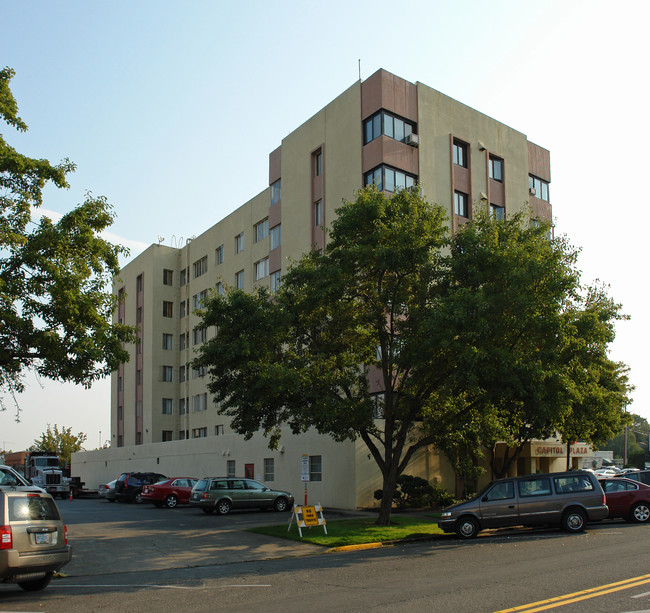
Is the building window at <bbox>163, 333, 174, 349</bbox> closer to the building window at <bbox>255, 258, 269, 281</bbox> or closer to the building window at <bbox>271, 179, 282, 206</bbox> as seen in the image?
the building window at <bbox>255, 258, 269, 281</bbox>

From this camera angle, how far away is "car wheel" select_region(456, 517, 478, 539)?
19.8m

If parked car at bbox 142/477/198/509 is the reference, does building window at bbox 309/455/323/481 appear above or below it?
above

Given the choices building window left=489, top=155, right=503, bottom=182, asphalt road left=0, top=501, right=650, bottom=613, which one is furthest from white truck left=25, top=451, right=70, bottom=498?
building window left=489, top=155, right=503, bottom=182

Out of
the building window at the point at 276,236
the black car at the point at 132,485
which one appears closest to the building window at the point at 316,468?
the black car at the point at 132,485

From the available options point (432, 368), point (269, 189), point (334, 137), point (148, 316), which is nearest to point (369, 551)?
point (432, 368)

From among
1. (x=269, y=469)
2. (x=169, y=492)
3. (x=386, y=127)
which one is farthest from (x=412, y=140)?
(x=169, y=492)

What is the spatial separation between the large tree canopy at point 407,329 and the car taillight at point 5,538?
9.39 meters

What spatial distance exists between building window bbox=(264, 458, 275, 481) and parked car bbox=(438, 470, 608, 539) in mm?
16677

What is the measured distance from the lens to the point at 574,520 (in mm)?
19812

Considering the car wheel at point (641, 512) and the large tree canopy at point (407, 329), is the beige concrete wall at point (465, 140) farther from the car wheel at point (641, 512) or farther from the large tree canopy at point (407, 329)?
the car wheel at point (641, 512)

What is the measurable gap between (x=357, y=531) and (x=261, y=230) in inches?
1176

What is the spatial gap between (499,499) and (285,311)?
828cm

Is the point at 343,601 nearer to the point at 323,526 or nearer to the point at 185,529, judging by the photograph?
the point at 323,526

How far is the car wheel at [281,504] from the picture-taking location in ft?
101
